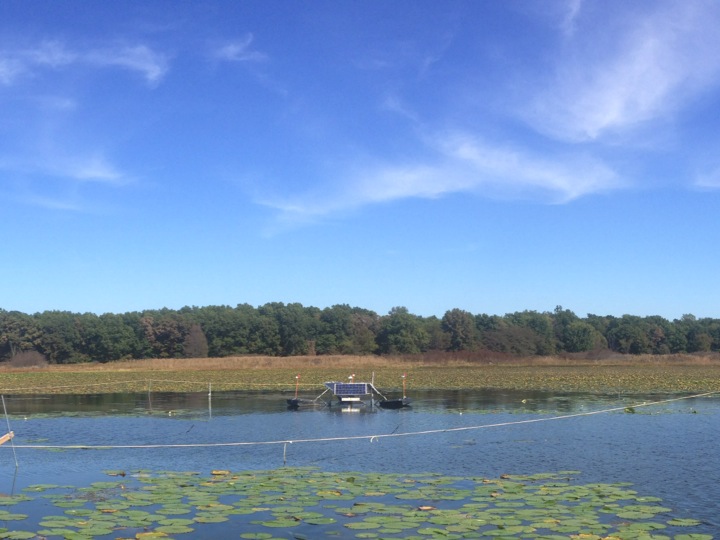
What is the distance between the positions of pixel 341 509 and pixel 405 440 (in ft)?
33.2

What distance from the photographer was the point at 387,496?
14.9 meters

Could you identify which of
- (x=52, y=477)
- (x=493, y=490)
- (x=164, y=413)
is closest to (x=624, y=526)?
(x=493, y=490)

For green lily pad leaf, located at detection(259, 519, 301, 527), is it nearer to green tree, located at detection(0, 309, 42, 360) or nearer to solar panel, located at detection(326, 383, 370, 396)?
solar panel, located at detection(326, 383, 370, 396)

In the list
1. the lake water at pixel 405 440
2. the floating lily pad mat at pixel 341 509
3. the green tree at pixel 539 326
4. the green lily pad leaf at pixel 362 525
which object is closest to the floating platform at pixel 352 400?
the lake water at pixel 405 440

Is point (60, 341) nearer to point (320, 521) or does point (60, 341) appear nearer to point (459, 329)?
point (459, 329)

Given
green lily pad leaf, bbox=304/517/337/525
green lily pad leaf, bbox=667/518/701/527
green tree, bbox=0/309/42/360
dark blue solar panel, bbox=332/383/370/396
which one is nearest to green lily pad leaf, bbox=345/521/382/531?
green lily pad leaf, bbox=304/517/337/525

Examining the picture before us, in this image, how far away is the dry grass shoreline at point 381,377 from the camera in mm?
48625

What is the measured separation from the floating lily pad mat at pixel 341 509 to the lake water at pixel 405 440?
2.94 ft

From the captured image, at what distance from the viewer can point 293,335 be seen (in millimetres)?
117812

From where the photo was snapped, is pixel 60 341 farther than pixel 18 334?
No

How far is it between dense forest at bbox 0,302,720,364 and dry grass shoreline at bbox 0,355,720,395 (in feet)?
98.7

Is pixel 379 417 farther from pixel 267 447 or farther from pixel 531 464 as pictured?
pixel 531 464

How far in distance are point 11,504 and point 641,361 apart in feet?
265

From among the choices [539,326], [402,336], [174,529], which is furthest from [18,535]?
[539,326]
